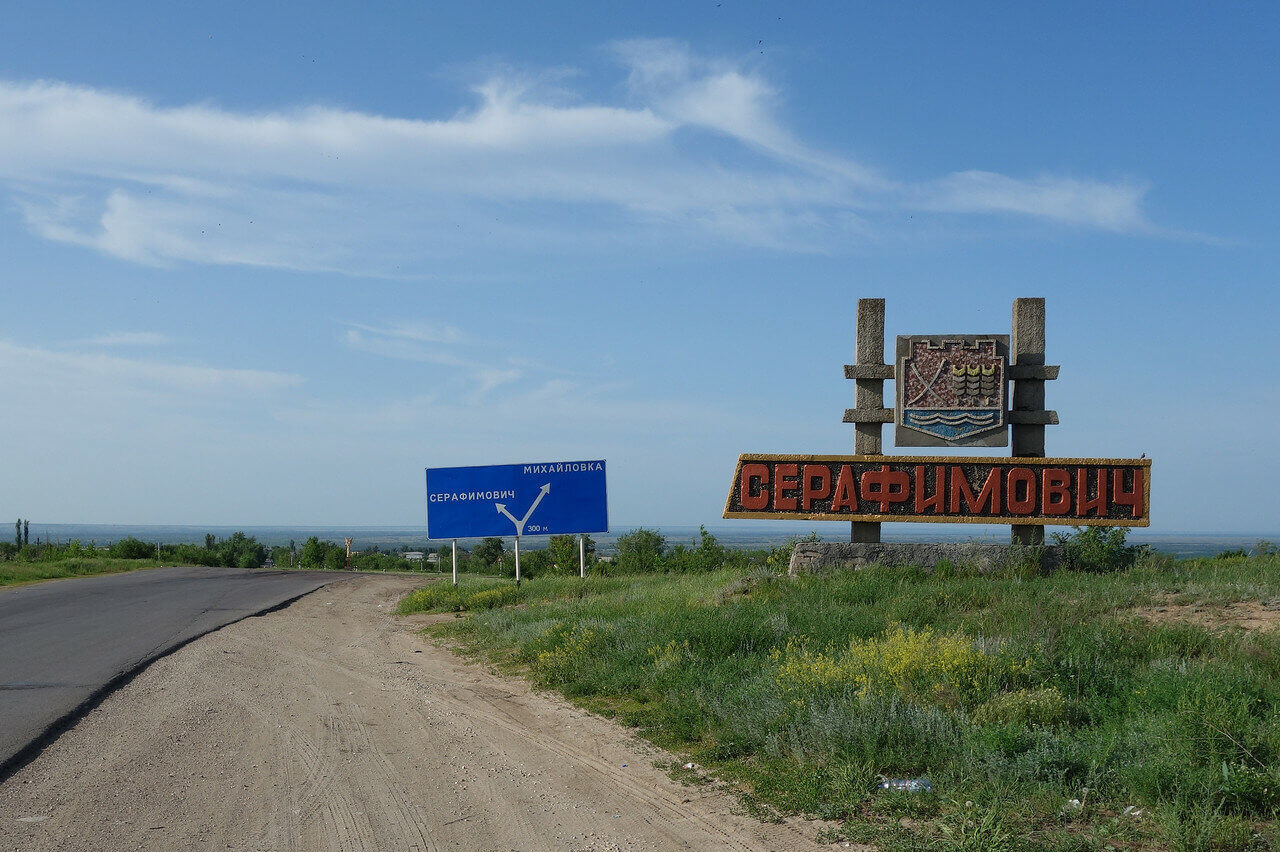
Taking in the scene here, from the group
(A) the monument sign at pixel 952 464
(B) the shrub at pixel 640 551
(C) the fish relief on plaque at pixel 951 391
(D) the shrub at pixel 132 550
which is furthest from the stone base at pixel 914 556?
(D) the shrub at pixel 132 550

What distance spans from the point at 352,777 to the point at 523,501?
51.2ft

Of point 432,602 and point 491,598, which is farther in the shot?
point 432,602

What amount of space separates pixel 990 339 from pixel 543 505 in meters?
11.6

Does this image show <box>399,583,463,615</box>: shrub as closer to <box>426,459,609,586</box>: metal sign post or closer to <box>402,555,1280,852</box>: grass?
<box>426,459,609,586</box>: metal sign post

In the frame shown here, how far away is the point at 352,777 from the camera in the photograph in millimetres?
6516

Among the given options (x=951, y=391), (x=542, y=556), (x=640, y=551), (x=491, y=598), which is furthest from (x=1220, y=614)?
(x=542, y=556)

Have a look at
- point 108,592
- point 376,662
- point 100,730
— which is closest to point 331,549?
point 108,592

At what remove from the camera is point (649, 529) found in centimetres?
3334

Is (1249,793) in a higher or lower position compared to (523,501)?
lower

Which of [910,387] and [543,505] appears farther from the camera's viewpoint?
[543,505]

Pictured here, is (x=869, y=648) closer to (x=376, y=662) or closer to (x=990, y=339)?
(x=376, y=662)

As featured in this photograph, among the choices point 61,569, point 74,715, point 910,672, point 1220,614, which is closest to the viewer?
point 910,672

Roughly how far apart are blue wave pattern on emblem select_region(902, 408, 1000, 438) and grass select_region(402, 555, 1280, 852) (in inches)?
125

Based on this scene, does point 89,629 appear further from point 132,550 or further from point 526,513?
point 132,550
